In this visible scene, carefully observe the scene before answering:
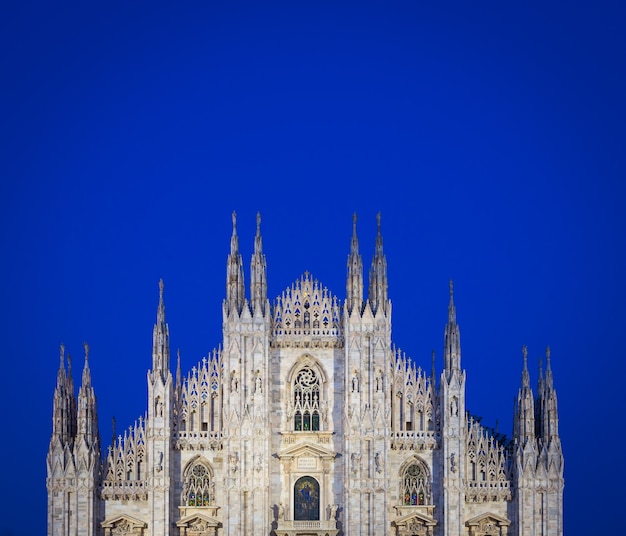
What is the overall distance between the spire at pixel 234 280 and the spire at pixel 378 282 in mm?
5524

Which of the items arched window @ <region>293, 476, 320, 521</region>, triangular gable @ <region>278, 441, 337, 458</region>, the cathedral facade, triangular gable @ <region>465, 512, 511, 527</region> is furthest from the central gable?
triangular gable @ <region>465, 512, 511, 527</region>

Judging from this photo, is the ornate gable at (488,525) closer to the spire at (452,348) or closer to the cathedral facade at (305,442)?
A: the cathedral facade at (305,442)

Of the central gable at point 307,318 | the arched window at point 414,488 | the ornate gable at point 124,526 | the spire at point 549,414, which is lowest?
the ornate gable at point 124,526

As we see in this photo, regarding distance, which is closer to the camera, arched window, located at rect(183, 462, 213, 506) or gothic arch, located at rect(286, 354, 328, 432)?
arched window, located at rect(183, 462, 213, 506)

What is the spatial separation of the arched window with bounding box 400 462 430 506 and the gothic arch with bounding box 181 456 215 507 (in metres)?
8.11

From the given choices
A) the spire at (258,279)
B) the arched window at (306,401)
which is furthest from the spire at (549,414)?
the spire at (258,279)

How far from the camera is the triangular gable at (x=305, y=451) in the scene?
53.2m

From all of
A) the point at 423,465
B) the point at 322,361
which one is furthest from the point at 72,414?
the point at 423,465

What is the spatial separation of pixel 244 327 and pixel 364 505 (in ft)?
29.3

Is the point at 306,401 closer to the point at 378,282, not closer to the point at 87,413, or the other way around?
the point at 378,282

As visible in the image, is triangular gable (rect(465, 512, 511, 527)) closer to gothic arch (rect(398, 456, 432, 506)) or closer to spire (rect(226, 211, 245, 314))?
gothic arch (rect(398, 456, 432, 506))

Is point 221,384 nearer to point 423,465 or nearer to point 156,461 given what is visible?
point 156,461

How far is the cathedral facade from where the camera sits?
2062 inches

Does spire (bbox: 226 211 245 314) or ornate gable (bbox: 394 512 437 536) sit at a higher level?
spire (bbox: 226 211 245 314)
